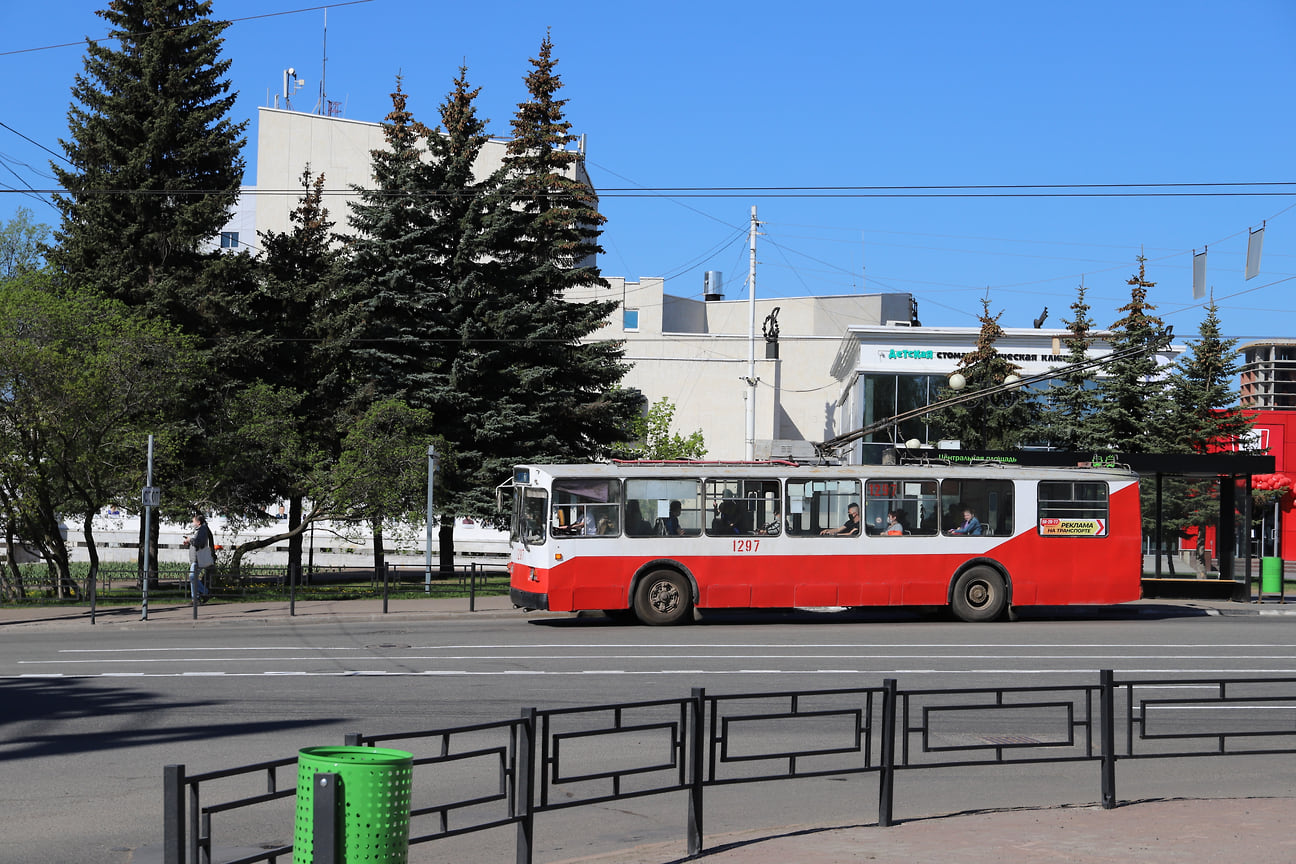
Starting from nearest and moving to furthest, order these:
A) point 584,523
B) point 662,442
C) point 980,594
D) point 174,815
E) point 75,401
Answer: point 174,815 → point 584,523 → point 980,594 → point 75,401 → point 662,442

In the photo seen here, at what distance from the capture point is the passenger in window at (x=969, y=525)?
2473 centimetres

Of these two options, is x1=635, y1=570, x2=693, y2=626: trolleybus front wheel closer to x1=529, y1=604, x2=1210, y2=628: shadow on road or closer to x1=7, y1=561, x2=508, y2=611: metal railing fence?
x1=529, y1=604, x2=1210, y2=628: shadow on road

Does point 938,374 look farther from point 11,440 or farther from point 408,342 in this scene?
point 11,440

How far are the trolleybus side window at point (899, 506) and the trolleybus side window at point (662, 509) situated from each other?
11.1 ft

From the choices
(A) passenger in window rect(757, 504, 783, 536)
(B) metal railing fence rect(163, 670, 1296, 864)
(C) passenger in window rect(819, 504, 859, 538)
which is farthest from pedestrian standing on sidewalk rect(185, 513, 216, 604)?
(B) metal railing fence rect(163, 670, 1296, 864)

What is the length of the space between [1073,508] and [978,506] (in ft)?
6.56

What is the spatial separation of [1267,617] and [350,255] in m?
27.5

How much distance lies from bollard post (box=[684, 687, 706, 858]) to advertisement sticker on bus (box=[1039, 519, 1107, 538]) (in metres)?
18.5

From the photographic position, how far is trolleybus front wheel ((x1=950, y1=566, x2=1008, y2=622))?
81.3 feet

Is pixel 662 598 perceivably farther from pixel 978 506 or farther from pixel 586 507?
pixel 978 506

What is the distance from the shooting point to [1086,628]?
2441 centimetres

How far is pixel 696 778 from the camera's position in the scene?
805cm

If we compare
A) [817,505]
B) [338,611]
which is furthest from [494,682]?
[338,611]

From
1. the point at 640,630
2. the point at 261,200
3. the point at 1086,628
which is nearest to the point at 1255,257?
the point at 1086,628
